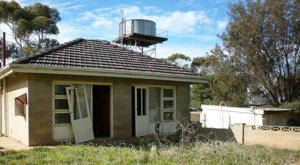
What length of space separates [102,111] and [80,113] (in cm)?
230

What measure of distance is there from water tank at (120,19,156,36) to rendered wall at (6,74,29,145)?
43.2 feet

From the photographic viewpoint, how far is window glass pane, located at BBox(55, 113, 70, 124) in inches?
379

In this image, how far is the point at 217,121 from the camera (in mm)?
17922

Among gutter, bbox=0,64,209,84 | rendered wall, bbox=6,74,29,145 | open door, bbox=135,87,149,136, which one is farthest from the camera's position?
open door, bbox=135,87,149,136

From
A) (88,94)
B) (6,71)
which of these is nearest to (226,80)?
(88,94)

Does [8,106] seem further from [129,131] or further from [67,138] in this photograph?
[129,131]

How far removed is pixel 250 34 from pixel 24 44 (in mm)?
26181

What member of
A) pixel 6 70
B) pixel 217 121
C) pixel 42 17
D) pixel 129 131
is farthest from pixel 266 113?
pixel 42 17

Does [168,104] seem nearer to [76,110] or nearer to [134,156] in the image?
[76,110]

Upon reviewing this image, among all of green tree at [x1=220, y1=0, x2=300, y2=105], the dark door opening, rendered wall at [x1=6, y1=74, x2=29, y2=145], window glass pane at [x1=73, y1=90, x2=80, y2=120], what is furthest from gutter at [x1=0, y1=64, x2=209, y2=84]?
green tree at [x1=220, y1=0, x2=300, y2=105]

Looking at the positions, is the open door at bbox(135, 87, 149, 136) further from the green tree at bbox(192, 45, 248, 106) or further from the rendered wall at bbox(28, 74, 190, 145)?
the green tree at bbox(192, 45, 248, 106)

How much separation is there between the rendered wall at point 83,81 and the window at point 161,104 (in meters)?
0.27

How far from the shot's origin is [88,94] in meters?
10.4

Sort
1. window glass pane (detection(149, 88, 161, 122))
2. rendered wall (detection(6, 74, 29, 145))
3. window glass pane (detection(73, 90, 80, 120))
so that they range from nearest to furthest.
→ rendered wall (detection(6, 74, 29, 145)) < window glass pane (detection(73, 90, 80, 120)) < window glass pane (detection(149, 88, 161, 122))
